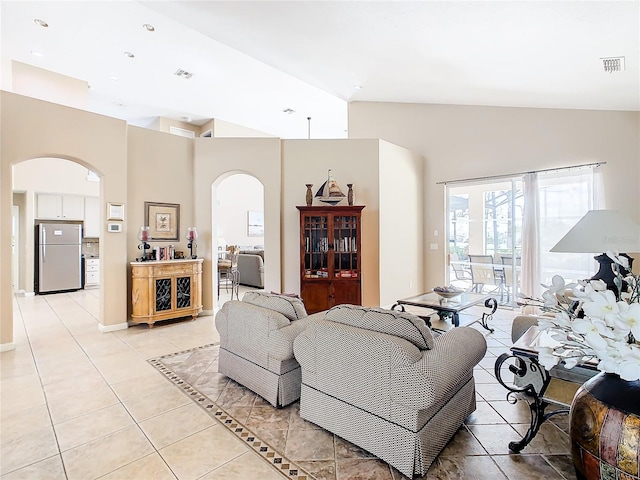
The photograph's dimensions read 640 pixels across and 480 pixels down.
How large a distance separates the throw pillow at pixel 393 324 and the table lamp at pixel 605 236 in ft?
5.23

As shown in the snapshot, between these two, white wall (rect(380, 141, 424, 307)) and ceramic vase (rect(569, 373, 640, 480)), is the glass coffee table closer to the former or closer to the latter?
white wall (rect(380, 141, 424, 307))

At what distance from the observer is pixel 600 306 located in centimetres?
95

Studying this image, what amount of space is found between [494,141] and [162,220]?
5.73 metres

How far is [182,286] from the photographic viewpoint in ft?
16.1

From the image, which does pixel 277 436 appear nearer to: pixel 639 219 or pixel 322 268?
pixel 322 268

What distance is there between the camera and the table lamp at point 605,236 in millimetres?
2455

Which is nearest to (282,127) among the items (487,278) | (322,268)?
(322,268)

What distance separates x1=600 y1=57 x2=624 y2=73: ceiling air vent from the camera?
121 inches

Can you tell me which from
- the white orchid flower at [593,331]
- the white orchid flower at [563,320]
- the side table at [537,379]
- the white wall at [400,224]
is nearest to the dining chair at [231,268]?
the white wall at [400,224]

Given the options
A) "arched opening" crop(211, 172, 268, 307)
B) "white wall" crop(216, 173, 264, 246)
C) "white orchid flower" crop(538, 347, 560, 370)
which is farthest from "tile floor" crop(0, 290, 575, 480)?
"white wall" crop(216, 173, 264, 246)

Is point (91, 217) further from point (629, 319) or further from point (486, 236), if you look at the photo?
point (629, 319)

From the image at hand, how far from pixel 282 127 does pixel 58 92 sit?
16.3ft

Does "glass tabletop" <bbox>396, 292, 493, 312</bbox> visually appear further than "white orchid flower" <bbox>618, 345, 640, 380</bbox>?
Yes

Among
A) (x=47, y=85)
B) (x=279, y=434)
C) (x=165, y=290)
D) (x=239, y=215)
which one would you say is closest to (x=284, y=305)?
(x=279, y=434)
